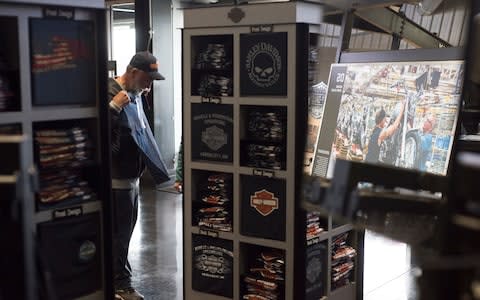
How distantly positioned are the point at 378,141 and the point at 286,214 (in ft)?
2.41

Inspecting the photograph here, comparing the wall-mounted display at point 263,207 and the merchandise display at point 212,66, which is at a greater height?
the merchandise display at point 212,66

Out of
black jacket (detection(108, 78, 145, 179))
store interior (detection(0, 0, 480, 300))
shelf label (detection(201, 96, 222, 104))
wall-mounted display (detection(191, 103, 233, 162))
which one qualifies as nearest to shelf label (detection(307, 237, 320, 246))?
store interior (detection(0, 0, 480, 300))

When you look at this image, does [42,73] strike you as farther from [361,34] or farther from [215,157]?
[361,34]

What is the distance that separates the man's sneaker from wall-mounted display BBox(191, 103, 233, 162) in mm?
1336

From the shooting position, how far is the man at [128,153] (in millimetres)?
4734

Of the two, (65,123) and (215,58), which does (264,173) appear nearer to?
(215,58)

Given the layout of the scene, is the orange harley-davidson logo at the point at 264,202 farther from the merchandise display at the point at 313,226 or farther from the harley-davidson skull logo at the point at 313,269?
the harley-davidson skull logo at the point at 313,269

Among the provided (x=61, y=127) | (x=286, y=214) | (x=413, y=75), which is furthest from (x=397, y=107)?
(x=61, y=127)

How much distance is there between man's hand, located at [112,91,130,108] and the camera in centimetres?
469

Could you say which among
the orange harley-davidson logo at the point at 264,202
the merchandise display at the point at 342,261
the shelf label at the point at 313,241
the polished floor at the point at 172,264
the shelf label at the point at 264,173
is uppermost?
the shelf label at the point at 264,173

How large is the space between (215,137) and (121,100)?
3.22 feet

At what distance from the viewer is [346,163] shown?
1.30 m

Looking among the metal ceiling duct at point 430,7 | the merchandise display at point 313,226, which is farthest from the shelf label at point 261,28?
the metal ceiling duct at point 430,7

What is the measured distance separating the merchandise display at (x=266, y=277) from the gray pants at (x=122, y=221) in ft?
4.11
